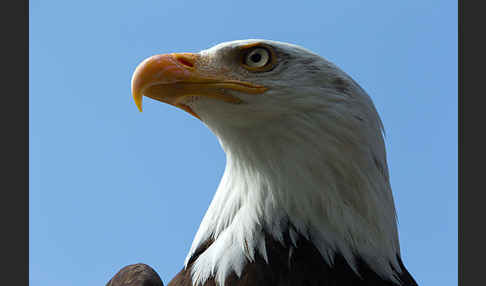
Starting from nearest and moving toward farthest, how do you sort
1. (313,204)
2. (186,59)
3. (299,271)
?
(299,271) → (313,204) → (186,59)

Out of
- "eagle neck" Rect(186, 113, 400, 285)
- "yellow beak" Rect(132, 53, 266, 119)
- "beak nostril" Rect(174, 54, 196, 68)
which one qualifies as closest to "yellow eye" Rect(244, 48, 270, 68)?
"yellow beak" Rect(132, 53, 266, 119)

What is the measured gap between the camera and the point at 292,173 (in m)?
3.02

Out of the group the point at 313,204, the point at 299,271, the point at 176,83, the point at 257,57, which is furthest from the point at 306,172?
the point at 176,83

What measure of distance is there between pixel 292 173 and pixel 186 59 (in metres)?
0.98

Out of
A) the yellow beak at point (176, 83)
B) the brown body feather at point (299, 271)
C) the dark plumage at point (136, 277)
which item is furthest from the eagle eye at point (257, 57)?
the dark plumage at point (136, 277)

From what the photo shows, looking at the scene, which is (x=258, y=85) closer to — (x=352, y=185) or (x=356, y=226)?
(x=352, y=185)

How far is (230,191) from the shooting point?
3.30 metres

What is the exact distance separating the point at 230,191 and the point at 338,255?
2.68 ft

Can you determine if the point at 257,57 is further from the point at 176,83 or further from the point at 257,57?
the point at 176,83

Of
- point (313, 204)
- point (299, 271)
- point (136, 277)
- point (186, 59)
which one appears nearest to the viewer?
point (299, 271)

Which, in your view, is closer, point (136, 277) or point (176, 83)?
point (176, 83)

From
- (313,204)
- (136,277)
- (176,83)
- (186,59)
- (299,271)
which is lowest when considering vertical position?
(136,277)

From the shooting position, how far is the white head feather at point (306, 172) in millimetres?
2975

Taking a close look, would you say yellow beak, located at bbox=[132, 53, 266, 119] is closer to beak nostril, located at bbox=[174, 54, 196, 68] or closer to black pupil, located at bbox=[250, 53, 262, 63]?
beak nostril, located at bbox=[174, 54, 196, 68]
